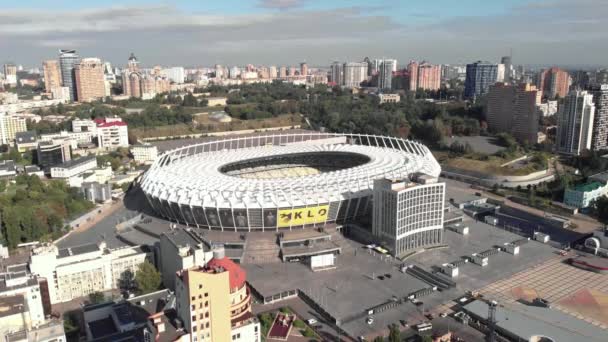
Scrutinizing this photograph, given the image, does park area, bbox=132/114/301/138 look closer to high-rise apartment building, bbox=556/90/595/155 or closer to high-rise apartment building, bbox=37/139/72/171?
high-rise apartment building, bbox=37/139/72/171

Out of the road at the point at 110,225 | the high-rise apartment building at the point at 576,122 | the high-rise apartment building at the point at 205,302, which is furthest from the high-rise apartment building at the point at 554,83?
the high-rise apartment building at the point at 205,302

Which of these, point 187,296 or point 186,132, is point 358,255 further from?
point 186,132

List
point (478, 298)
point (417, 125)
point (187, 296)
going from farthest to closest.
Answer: point (417, 125) → point (478, 298) → point (187, 296)

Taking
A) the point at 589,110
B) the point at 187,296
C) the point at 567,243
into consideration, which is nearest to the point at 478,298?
the point at 567,243

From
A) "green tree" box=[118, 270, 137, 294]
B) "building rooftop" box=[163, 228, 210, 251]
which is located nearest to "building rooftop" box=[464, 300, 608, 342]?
"building rooftop" box=[163, 228, 210, 251]

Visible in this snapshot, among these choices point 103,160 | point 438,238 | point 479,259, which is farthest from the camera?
point 103,160

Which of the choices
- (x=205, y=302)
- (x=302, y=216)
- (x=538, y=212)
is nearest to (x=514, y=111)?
(x=538, y=212)
